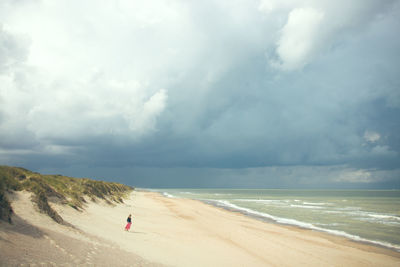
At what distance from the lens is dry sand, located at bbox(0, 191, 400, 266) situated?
30.5 ft

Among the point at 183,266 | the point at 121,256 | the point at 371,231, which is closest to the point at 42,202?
the point at 121,256

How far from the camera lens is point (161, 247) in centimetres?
1576

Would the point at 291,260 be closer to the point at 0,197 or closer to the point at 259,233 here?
the point at 259,233

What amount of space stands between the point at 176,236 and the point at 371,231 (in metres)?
26.6

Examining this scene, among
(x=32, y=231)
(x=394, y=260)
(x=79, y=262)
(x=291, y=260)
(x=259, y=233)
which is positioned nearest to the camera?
(x=79, y=262)

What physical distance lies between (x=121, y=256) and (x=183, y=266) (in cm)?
359

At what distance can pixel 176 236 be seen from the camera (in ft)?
66.8

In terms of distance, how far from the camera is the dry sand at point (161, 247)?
9.29 m

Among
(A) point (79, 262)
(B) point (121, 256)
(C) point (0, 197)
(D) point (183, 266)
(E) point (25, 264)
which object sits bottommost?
(D) point (183, 266)

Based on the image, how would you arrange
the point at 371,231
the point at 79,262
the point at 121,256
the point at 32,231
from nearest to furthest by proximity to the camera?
the point at 79,262, the point at 32,231, the point at 121,256, the point at 371,231

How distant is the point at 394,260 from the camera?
60.4 ft

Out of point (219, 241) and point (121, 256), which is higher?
point (121, 256)

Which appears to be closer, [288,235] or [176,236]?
[176,236]

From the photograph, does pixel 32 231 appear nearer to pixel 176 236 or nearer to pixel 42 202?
pixel 42 202
